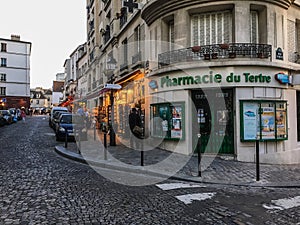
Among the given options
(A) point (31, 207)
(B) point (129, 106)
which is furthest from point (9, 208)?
(B) point (129, 106)

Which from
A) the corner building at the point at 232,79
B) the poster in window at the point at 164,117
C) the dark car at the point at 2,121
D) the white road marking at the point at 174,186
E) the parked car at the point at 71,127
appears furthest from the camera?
the dark car at the point at 2,121

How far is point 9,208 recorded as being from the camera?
482cm

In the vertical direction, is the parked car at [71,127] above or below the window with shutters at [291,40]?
below

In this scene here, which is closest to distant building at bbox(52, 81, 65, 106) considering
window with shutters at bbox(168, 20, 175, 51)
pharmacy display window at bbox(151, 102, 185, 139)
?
window with shutters at bbox(168, 20, 175, 51)

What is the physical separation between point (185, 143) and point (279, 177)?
13.1ft

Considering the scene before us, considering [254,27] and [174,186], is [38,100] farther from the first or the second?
[174,186]

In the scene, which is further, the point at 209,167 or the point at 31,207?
the point at 209,167

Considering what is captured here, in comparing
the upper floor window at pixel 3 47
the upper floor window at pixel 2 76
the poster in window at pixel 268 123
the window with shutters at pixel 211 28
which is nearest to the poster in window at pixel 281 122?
the poster in window at pixel 268 123

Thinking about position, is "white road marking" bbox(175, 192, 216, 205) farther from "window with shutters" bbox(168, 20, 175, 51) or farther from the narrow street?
"window with shutters" bbox(168, 20, 175, 51)

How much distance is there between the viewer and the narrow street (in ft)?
14.5

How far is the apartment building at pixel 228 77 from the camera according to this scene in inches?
404

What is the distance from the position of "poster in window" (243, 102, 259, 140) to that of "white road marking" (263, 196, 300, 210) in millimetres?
4625

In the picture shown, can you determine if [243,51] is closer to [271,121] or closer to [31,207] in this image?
[271,121]

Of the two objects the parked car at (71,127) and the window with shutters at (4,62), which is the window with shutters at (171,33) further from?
the window with shutters at (4,62)
